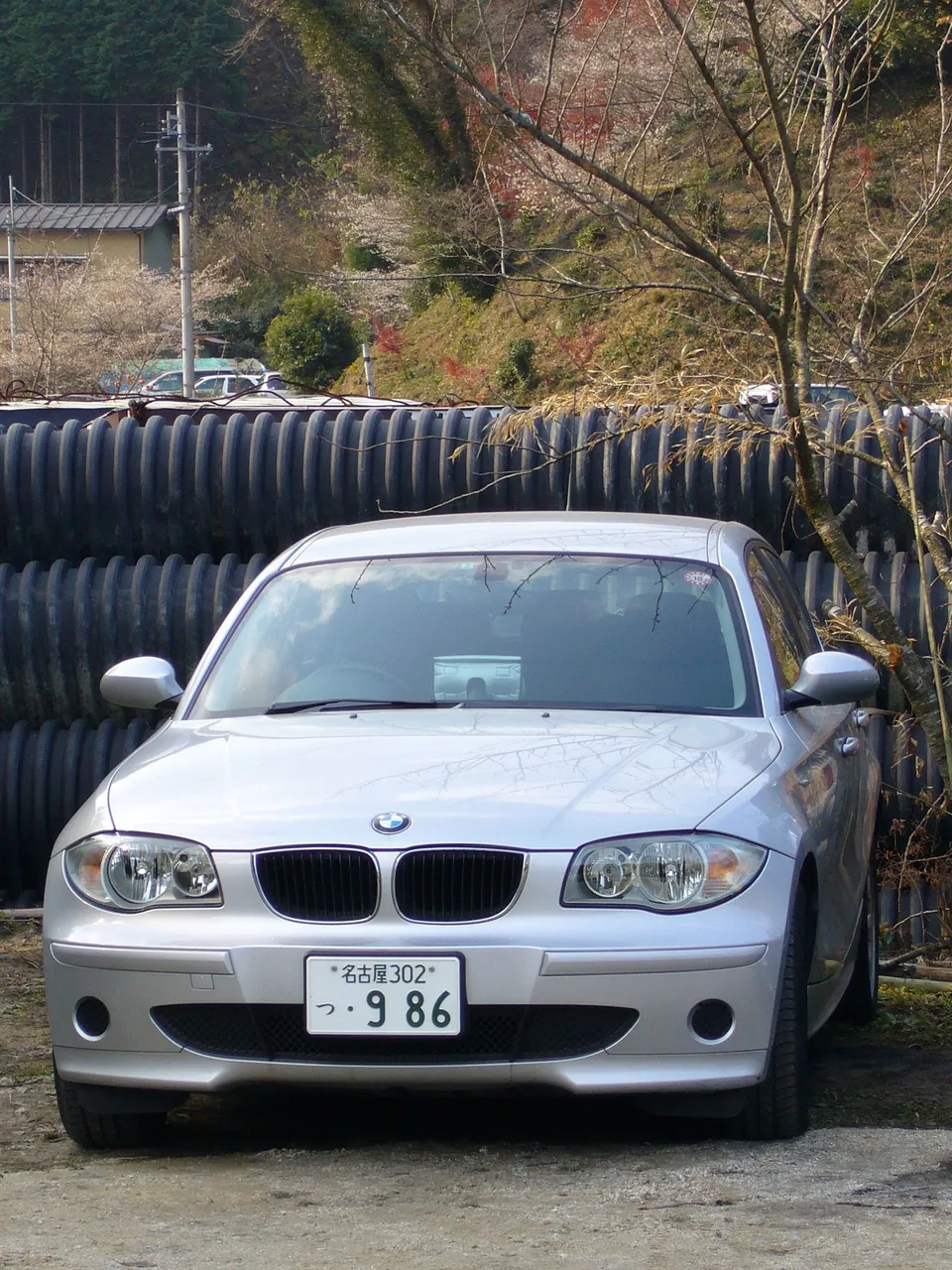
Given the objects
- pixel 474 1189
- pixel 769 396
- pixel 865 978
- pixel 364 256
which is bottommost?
pixel 865 978

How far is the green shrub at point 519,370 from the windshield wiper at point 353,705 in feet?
105

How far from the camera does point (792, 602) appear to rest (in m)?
5.85

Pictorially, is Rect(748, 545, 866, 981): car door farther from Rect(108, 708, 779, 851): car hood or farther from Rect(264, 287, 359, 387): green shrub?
Rect(264, 287, 359, 387): green shrub

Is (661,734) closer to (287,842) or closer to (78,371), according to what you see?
(287,842)

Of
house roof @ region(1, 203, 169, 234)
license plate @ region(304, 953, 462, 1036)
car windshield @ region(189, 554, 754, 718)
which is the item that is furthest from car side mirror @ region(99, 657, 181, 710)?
house roof @ region(1, 203, 169, 234)

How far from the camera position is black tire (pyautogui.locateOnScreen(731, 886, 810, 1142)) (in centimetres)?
393

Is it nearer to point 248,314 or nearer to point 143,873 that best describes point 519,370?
point 248,314

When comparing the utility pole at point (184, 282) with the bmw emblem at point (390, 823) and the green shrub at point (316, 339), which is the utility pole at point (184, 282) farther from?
the bmw emblem at point (390, 823)

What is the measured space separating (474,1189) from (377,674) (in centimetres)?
168

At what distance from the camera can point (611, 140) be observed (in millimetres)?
7375

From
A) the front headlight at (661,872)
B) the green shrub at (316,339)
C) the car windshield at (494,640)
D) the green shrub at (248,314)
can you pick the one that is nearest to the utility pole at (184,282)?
Result: the green shrub at (316,339)

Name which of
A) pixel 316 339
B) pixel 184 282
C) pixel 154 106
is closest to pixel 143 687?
pixel 184 282

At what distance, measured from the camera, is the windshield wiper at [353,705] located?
15.4ft

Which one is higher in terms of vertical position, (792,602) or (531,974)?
(792,602)
